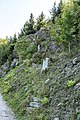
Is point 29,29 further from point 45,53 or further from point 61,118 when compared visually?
point 61,118

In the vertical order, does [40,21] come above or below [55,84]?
above

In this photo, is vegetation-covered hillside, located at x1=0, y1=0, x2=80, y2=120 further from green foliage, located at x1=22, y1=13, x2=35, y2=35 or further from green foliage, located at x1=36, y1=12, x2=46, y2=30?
green foliage, located at x1=22, y1=13, x2=35, y2=35

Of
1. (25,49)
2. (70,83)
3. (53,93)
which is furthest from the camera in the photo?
(25,49)

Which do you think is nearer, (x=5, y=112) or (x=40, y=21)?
(x=5, y=112)

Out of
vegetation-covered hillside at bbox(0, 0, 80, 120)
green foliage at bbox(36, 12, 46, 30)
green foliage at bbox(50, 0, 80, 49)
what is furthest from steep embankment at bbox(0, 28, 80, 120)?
green foliage at bbox(36, 12, 46, 30)

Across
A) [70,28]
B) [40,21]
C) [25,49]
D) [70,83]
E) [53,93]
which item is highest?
[40,21]

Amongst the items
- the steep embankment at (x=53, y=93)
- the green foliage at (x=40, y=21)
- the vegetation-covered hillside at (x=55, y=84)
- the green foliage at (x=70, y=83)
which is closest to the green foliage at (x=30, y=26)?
the green foliage at (x=40, y=21)

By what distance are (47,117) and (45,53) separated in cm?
1390

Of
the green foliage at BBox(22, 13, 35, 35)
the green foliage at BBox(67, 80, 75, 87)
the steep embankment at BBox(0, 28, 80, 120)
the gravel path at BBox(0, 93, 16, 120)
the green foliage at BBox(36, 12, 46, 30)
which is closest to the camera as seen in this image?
the steep embankment at BBox(0, 28, 80, 120)

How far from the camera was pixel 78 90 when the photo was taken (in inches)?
558

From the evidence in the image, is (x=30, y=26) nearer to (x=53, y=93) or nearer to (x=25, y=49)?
(x=25, y=49)

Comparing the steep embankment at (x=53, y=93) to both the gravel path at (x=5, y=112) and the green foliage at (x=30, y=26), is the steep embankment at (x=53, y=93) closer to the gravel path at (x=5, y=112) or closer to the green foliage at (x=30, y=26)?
the gravel path at (x=5, y=112)

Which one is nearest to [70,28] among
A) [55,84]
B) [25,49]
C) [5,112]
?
[55,84]

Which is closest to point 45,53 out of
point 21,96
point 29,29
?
point 21,96
